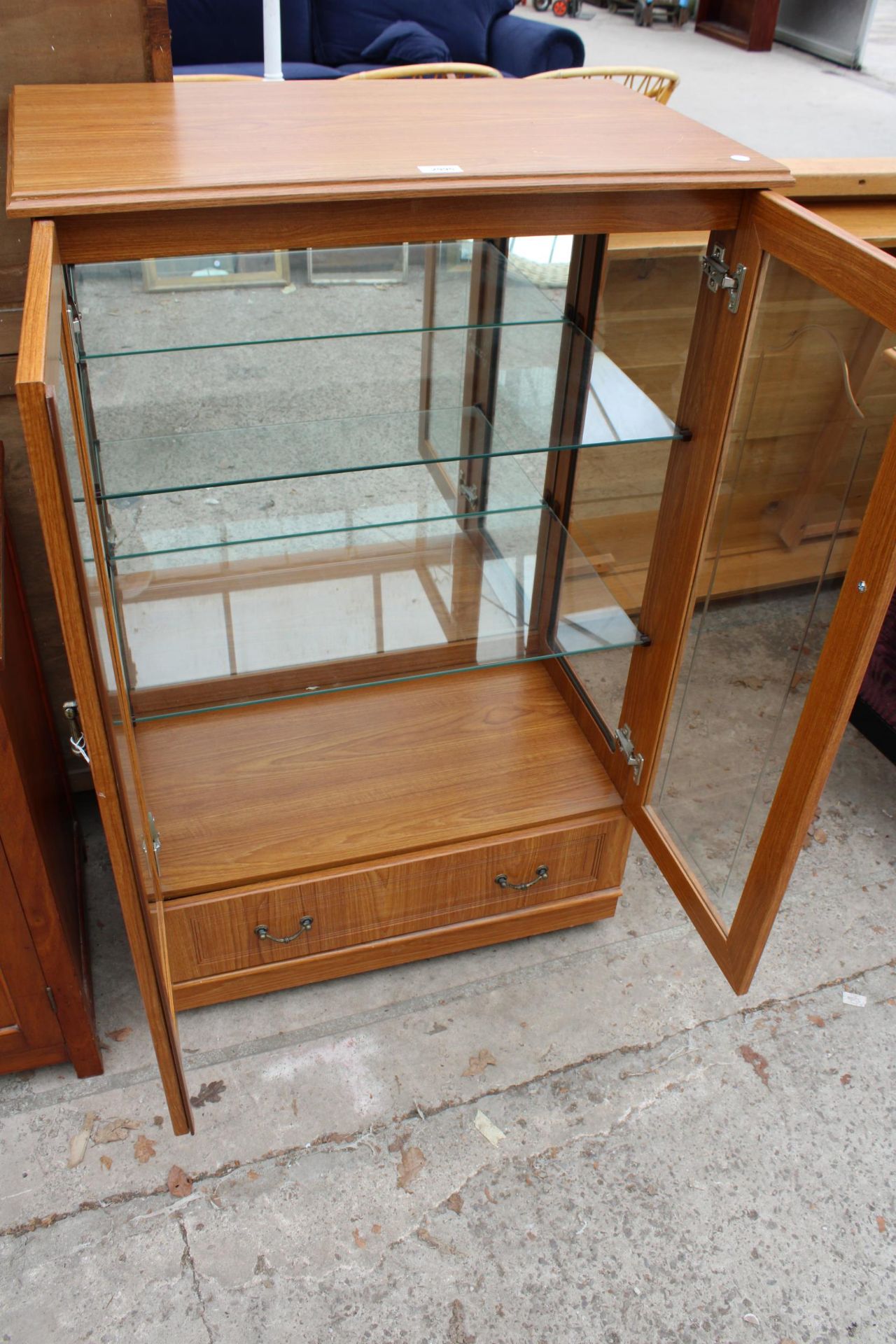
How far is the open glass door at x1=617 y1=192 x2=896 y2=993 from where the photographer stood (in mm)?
1119

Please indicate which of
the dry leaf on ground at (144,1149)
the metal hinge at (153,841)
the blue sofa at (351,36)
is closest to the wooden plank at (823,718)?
the metal hinge at (153,841)

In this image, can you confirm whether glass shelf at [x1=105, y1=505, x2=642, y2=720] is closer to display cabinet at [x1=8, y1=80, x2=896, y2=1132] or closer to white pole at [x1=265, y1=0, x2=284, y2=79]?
display cabinet at [x1=8, y1=80, x2=896, y2=1132]

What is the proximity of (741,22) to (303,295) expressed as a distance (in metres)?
9.20

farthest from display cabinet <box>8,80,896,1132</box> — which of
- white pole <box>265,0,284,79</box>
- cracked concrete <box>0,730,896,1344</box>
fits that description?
white pole <box>265,0,284,79</box>

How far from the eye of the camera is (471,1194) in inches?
63.7

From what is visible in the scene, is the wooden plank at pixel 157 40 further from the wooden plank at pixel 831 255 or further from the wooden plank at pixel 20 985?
the wooden plank at pixel 20 985

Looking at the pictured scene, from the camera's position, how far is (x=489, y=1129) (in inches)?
67.2

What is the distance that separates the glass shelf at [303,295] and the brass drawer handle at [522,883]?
0.95 meters

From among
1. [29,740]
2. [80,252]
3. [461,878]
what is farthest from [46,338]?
[461,878]

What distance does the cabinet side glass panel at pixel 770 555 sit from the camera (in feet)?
3.90

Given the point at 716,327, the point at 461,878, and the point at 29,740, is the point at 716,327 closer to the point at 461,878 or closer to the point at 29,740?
the point at 461,878

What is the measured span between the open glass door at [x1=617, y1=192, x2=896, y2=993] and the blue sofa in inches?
144

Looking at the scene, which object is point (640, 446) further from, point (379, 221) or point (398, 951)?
point (398, 951)

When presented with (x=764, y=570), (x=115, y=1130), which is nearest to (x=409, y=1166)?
(x=115, y=1130)
